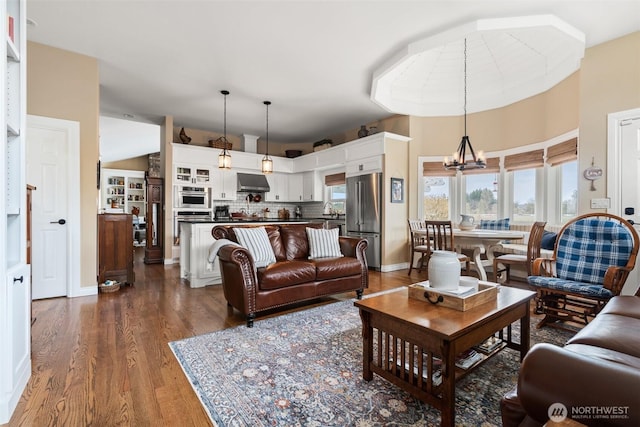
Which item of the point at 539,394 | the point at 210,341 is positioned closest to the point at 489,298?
the point at 539,394

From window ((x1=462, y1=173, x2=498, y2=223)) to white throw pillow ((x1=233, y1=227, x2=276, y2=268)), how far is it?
12.9ft

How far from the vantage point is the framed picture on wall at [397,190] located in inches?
212

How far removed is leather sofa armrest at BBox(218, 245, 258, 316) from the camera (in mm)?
2717

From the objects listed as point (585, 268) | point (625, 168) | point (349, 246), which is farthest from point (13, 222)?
point (625, 168)

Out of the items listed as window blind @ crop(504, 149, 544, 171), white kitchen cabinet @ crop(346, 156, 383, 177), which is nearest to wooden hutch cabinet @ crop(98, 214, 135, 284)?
white kitchen cabinet @ crop(346, 156, 383, 177)

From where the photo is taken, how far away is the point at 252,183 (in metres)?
6.83

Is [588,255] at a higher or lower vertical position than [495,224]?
lower

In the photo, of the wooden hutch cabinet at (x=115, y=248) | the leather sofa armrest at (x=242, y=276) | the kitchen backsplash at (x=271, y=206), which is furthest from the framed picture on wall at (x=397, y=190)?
the wooden hutch cabinet at (x=115, y=248)

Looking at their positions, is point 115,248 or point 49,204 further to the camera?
point 115,248

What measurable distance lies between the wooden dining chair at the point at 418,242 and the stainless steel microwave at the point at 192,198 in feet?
14.2

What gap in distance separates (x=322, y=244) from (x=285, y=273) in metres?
0.85

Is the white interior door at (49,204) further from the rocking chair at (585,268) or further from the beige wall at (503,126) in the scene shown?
the beige wall at (503,126)

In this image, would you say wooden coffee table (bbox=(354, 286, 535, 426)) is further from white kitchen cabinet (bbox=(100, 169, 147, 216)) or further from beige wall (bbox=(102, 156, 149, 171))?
beige wall (bbox=(102, 156, 149, 171))

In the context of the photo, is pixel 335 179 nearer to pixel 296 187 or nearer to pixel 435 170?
pixel 296 187
